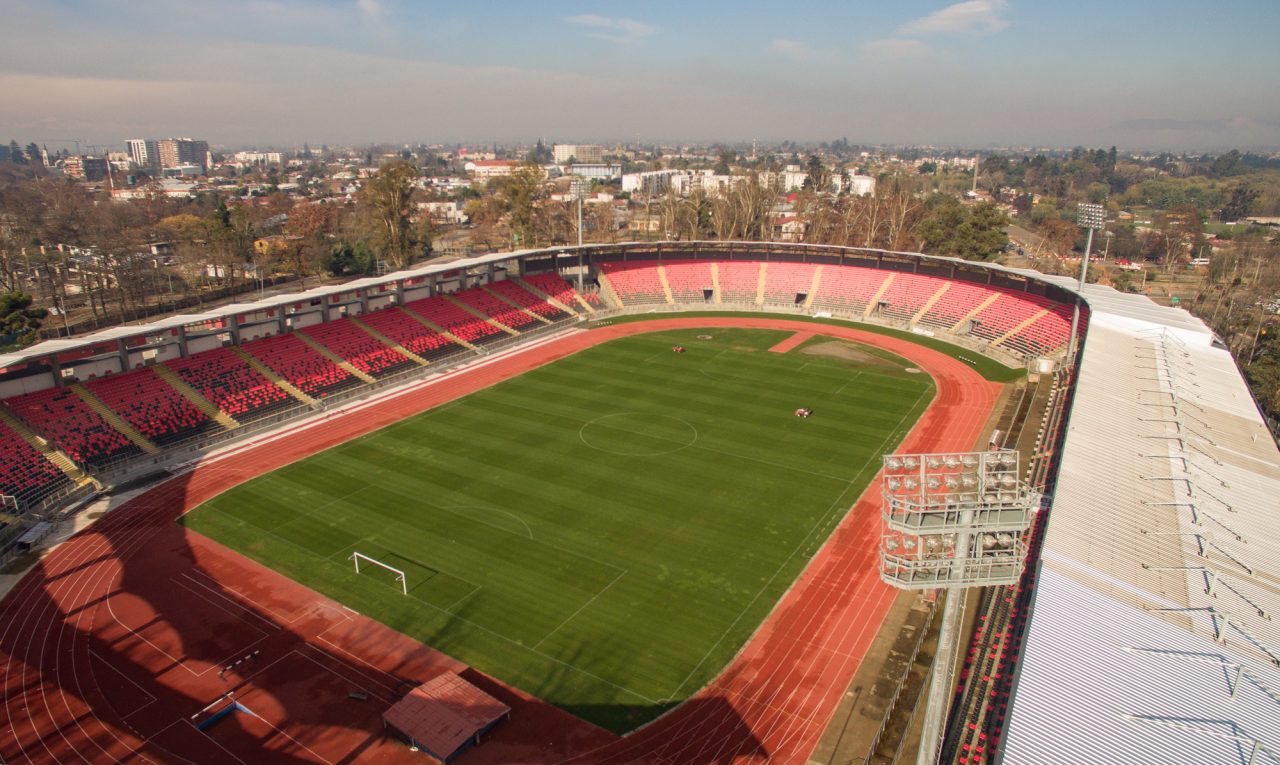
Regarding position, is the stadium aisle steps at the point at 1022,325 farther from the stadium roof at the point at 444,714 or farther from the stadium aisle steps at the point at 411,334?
the stadium roof at the point at 444,714

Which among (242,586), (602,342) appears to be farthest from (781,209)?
(242,586)

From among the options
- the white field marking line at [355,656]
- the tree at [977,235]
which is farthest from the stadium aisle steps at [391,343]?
the tree at [977,235]

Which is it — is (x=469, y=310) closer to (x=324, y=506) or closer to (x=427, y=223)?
(x=324, y=506)

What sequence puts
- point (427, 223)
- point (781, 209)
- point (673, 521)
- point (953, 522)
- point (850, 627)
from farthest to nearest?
point (781, 209) → point (427, 223) → point (673, 521) → point (850, 627) → point (953, 522)

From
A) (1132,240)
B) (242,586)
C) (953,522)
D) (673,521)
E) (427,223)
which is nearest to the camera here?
(953,522)

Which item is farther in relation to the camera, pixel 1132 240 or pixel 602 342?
pixel 1132 240

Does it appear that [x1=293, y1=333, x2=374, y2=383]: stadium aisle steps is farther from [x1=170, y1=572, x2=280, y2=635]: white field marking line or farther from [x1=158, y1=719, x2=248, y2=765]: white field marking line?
[x1=158, y1=719, x2=248, y2=765]: white field marking line
